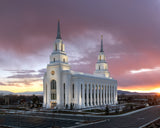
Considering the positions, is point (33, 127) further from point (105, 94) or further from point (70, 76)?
point (105, 94)

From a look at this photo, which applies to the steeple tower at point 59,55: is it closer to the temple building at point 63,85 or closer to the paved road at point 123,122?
the temple building at point 63,85

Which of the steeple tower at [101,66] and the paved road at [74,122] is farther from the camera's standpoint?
the steeple tower at [101,66]

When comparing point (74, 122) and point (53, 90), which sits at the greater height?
point (53, 90)

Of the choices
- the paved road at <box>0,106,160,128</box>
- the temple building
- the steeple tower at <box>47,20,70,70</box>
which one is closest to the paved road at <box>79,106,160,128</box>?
the paved road at <box>0,106,160,128</box>

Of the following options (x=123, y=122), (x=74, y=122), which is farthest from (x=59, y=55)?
(x=123, y=122)

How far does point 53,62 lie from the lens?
244 feet

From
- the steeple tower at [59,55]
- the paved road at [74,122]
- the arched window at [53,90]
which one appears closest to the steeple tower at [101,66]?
the steeple tower at [59,55]

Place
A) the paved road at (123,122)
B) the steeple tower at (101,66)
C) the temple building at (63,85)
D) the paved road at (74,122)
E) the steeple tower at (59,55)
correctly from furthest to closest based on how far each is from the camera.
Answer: the steeple tower at (101,66) < the steeple tower at (59,55) < the temple building at (63,85) < the paved road at (74,122) < the paved road at (123,122)

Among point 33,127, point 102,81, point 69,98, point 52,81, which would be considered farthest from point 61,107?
point 33,127

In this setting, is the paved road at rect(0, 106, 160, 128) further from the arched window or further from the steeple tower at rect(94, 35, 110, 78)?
the steeple tower at rect(94, 35, 110, 78)

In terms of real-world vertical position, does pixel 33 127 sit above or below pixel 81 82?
below

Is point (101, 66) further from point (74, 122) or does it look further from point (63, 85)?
point (74, 122)

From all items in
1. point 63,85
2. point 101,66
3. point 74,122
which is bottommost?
point 74,122

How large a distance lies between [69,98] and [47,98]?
8.68 metres
